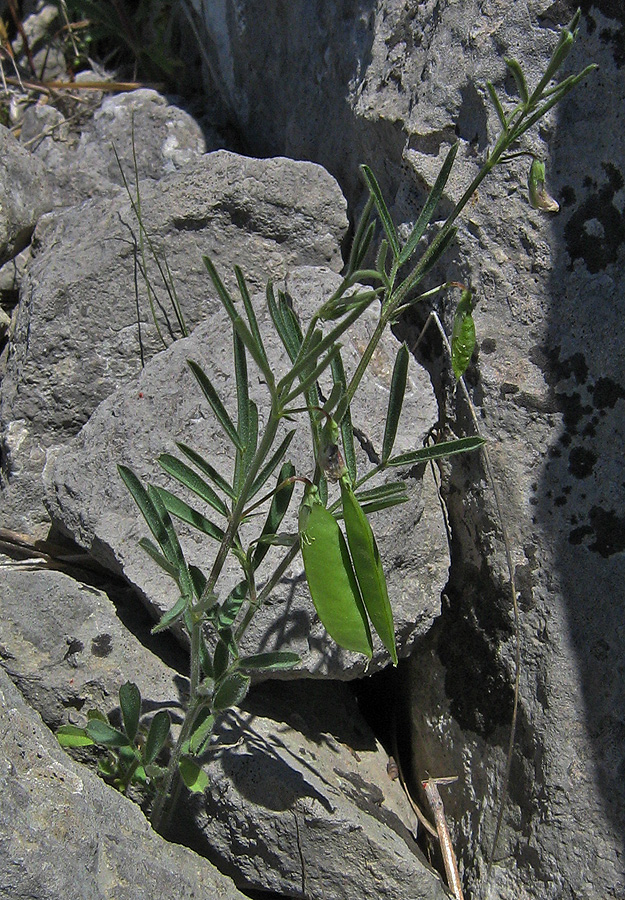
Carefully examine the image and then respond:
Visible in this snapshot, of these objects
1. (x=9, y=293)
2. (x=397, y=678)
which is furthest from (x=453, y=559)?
(x=9, y=293)

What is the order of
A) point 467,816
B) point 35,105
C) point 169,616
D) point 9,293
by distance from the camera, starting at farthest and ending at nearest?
point 35,105 < point 9,293 < point 467,816 < point 169,616

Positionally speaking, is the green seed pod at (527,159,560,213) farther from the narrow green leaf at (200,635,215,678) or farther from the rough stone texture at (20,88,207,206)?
the rough stone texture at (20,88,207,206)

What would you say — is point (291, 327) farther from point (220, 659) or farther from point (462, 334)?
point (220, 659)

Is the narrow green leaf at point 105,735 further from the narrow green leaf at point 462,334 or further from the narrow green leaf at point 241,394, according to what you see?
the narrow green leaf at point 462,334

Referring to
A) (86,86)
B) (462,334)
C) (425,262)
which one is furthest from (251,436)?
(86,86)

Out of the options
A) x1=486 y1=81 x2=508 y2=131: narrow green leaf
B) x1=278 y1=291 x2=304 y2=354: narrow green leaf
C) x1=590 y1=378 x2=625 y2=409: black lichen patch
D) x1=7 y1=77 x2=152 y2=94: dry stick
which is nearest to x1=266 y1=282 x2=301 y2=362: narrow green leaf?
x1=278 y1=291 x2=304 y2=354: narrow green leaf

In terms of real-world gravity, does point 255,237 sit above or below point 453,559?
above

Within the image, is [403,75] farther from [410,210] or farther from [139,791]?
[139,791]
